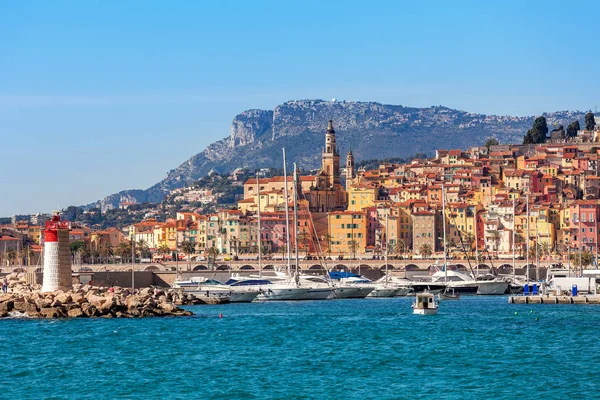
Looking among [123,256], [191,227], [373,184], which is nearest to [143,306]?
[123,256]

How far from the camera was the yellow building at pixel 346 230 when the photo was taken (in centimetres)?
14362

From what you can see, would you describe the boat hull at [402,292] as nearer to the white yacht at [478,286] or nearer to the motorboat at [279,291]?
the white yacht at [478,286]

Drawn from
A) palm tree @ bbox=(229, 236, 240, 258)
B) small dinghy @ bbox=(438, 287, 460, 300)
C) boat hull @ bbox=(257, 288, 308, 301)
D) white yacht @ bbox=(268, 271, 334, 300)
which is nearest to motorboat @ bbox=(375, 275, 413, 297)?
small dinghy @ bbox=(438, 287, 460, 300)

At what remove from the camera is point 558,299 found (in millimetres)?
61031

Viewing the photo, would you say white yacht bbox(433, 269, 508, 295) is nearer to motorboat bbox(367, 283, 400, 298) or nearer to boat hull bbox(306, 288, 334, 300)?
motorboat bbox(367, 283, 400, 298)

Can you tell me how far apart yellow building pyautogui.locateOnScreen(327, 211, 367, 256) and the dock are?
79.3 meters

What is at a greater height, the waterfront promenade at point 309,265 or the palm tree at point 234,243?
the palm tree at point 234,243

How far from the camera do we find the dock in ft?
197

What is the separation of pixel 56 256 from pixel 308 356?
50.4 feet

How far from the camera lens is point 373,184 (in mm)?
167000

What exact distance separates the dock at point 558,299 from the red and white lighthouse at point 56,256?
2320cm

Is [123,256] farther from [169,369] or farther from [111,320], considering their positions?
[169,369]

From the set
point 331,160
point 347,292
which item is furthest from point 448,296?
point 331,160

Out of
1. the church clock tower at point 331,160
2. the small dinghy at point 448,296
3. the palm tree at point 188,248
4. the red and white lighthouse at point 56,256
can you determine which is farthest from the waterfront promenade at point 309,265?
the red and white lighthouse at point 56,256
